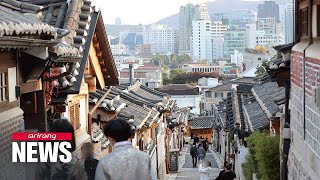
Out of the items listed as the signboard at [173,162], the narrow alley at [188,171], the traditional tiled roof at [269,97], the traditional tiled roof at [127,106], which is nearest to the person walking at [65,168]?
the traditional tiled roof at [127,106]

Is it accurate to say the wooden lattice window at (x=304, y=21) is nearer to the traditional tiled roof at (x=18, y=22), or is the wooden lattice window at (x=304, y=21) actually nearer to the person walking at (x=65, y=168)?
the traditional tiled roof at (x=18, y=22)

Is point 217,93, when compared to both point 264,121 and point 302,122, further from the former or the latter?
point 302,122

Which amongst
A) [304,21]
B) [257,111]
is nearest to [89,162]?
[304,21]

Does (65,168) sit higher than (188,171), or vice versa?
(65,168)

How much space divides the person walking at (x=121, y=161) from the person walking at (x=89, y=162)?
1.12 m

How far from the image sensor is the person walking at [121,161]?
709cm

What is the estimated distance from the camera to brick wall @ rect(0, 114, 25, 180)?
8.71 meters

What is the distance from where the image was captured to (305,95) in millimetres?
11938

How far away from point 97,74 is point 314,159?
26.6ft

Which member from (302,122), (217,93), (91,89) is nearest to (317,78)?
(302,122)

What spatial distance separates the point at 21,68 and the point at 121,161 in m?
3.47

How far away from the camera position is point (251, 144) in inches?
796

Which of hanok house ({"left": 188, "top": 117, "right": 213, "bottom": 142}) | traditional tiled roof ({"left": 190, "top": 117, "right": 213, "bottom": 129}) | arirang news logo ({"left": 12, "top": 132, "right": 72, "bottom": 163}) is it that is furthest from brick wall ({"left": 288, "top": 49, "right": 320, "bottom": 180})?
hanok house ({"left": 188, "top": 117, "right": 213, "bottom": 142})

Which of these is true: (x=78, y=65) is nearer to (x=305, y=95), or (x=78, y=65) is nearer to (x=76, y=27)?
(x=76, y=27)
